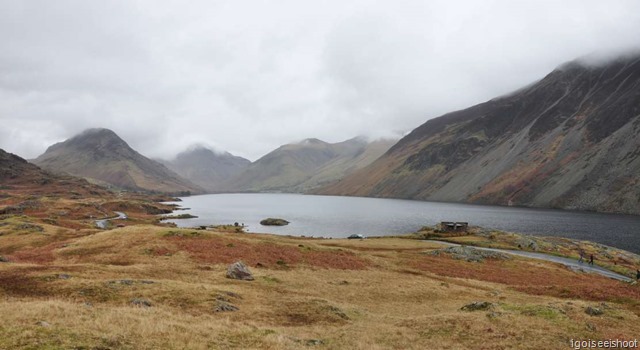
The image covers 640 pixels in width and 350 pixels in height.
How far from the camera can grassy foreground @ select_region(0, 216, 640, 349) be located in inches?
911

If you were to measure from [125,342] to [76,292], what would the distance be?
642 inches

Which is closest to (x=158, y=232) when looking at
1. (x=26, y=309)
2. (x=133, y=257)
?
(x=133, y=257)

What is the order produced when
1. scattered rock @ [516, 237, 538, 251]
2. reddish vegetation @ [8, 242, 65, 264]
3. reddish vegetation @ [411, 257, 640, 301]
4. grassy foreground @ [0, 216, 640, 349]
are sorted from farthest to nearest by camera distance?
scattered rock @ [516, 237, 538, 251]
reddish vegetation @ [8, 242, 65, 264]
reddish vegetation @ [411, 257, 640, 301]
grassy foreground @ [0, 216, 640, 349]

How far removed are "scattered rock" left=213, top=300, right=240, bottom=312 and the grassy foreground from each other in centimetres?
16

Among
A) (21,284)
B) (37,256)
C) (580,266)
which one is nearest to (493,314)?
(21,284)

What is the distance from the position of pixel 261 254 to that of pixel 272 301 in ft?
89.2

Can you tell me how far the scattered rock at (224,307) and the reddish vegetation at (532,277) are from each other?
1433 inches

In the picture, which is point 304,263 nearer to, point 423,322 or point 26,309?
point 423,322

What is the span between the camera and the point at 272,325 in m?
29.3

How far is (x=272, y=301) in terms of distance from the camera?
37094 millimetres

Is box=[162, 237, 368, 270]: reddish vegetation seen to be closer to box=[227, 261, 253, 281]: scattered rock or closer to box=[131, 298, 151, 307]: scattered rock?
box=[227, 261, 253, 281]: scattered rock

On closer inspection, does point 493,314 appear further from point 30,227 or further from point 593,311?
point 30,227

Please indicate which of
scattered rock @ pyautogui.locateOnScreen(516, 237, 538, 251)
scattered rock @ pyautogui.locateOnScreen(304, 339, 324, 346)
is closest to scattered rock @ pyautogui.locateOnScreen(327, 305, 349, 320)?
scattered rock @ pyautogui.locateOnScreen(304, 339, 324, 346)

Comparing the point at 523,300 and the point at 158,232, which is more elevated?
the point at 158,232
